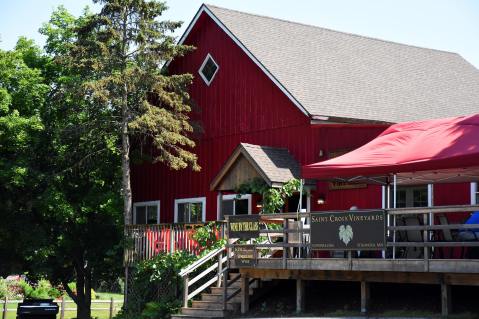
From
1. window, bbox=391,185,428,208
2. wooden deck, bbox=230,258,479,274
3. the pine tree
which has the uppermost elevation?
the pine tree

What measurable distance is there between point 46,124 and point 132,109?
3716mm

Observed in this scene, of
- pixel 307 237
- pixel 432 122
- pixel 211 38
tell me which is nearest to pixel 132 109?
pixel 211 38

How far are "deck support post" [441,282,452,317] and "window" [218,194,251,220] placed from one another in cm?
1000

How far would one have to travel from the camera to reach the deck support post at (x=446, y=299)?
15.4 metres

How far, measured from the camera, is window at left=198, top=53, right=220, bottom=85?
2720 centimetres

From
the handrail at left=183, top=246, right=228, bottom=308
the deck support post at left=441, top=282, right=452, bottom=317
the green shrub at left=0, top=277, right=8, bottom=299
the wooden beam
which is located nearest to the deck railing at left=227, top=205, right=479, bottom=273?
the wooden beam

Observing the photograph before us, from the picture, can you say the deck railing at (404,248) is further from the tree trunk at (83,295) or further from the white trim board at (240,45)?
the tree trunk at (83,295)

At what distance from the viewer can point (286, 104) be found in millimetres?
24156

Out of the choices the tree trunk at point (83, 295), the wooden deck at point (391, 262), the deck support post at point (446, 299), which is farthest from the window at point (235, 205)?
the deck support post at point (446, 299)

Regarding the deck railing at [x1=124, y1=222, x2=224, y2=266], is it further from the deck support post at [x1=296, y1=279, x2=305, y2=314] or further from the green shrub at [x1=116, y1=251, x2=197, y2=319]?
the deck support post at [x1=296, y1=279, x2=305, y2=314]

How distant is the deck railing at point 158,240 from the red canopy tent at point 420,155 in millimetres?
5994

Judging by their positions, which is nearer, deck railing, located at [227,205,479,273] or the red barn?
deck railing, located at [227,205,479,273]

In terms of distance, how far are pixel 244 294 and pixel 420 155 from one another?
589 cm

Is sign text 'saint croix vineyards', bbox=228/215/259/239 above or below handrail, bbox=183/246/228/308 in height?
above
